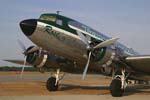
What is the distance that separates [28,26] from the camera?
16.9 meters

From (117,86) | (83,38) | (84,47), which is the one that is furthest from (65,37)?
(117,86)

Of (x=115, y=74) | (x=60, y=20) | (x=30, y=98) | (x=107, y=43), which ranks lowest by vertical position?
(x=30, y=98)

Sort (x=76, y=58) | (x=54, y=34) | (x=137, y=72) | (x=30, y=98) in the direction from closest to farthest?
(x=30, y=98) < (x=54, y=34) < (x=76, y=58) < (x=137, y=72)

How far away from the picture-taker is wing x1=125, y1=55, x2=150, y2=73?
18.2 metres

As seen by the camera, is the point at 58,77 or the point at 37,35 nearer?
the point at 37,35

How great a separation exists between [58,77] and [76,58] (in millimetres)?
4427

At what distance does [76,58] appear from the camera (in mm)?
18828

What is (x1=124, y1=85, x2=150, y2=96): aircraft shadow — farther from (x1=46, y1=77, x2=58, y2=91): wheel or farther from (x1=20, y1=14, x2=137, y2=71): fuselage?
(x1=46, y1=77, x2=58, y2=91): wheel

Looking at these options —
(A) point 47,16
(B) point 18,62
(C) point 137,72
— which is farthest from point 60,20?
(B) point 18,62

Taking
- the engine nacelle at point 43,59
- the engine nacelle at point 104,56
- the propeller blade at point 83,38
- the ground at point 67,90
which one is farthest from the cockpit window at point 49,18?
the ground at point 67,90

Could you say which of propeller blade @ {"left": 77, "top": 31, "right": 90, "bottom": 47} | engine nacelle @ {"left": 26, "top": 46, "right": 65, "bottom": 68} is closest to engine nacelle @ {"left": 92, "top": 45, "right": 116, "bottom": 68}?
propeller blade @ {"left": 77, "top": 31, "right": 90, "bottom": 47}

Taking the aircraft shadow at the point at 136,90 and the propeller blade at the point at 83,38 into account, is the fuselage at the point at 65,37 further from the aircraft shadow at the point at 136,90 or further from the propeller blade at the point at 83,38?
the aircraft shadow at the point at 136,90

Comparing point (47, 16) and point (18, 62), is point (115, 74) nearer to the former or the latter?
point (47, 16)

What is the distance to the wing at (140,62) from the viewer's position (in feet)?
59.7
